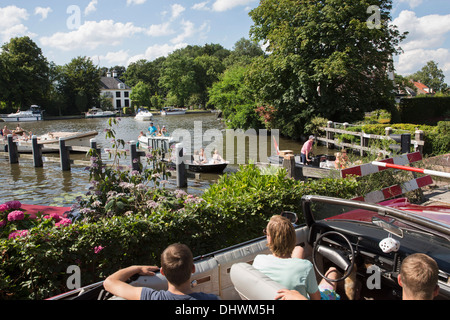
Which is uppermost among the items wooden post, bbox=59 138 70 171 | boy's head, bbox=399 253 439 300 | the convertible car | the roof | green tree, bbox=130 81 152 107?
the roof

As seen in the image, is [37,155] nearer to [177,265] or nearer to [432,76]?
[177,265]

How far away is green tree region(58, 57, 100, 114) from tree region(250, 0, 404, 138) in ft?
198

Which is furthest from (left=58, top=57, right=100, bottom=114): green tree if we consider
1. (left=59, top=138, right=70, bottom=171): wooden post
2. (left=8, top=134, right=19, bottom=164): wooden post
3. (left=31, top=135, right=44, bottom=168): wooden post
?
(left=59, top=138, right=70, bottom=171): wooden post

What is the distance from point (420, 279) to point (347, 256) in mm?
1208

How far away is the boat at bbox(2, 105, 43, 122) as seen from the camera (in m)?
58.4

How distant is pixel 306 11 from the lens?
73.5 feet

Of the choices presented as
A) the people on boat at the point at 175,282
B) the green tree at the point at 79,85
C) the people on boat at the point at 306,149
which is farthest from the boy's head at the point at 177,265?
the green tree at the point at 79,85

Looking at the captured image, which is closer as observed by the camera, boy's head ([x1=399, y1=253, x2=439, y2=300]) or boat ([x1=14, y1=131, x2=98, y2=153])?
boy's head ([x1=399, y1=253, x2=439, y2=300])

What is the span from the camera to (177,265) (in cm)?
240

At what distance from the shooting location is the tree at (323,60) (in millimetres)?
21250

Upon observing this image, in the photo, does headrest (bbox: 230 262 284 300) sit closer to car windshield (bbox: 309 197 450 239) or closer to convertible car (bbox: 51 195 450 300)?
convertible car (bbox: 51 195 450 300)

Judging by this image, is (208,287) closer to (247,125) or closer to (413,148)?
(413,148)

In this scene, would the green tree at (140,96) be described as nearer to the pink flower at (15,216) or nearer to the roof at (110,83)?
the roof at (110,83)
